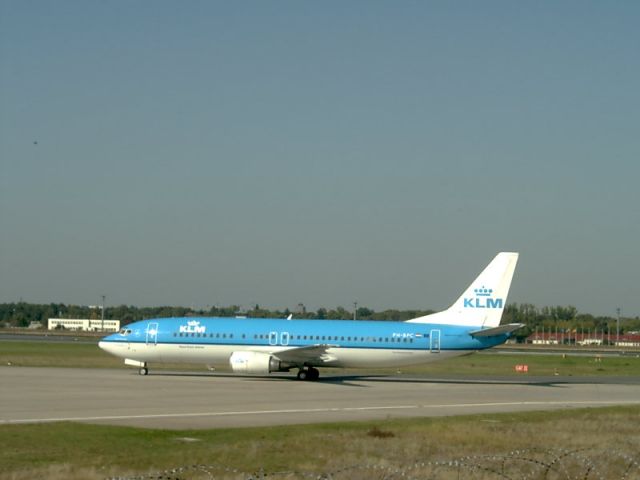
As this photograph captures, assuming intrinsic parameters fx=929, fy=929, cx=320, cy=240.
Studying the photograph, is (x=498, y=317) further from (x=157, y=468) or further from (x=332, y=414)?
(x=157, y=468)

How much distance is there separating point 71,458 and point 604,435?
14386 millimetres

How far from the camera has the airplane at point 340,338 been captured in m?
46.8

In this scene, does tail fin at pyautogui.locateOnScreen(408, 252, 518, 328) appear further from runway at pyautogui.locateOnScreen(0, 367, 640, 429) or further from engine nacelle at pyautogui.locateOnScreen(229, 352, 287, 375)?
engine nacelle at pyautogui.locateOnScreen(229, 352, 287, 375)

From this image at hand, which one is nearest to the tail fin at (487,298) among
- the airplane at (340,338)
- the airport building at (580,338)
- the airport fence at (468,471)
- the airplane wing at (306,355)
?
the airplane at (340,338)

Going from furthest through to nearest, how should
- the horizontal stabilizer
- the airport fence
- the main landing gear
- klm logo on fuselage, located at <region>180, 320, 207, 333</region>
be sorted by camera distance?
klm logo on fuselage, located at <region>180, 320, 207, 333</region> < the main landing gear < the horizontal stabilizer < the airport fence

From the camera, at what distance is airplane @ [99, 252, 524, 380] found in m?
46.8

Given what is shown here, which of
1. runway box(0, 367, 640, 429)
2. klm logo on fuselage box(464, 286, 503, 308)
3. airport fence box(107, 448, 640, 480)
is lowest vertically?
runway box(0, 367, 640, 429)

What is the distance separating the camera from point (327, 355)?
156 ft

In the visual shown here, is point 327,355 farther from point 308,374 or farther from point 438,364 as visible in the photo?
point 438,364

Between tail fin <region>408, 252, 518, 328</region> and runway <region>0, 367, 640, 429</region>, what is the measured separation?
3.23 meters

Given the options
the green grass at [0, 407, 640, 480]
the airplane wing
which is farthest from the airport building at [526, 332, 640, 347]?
the green grass at [0, 407, 640, 480]

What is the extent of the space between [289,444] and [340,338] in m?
26.0

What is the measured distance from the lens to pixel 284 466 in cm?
1873

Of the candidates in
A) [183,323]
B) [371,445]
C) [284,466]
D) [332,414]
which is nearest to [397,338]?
[183,323]
